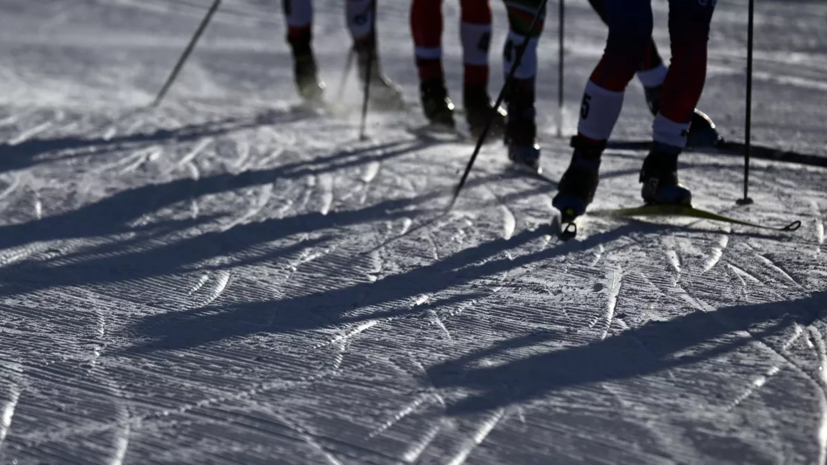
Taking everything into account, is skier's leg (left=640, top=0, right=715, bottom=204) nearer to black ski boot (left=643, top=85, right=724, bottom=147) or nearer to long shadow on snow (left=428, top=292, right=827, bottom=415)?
black ski boot (left=643, top=85, right=724, bottom=147)

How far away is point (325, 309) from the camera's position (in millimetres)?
3334

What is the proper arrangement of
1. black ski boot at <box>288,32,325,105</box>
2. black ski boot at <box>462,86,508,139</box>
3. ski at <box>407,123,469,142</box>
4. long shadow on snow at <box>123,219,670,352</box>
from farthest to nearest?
black ski boot at <box>288,32,325,105</box> < ski at <box>407,123,469,142</box> < black ski boot at <box>462,86,508,139</box> < long shadow on snow at <box>123,219,670,352</box>

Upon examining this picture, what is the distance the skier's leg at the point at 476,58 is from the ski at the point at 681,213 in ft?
6.80

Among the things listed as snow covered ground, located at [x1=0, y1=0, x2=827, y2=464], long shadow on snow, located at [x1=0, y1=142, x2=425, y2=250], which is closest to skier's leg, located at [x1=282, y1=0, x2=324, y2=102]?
snow covered ground, located at [x1=0, y1=0, x2=827, y2=464]

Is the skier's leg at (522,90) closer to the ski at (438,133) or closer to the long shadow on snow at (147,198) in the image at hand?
the long shadow on snow at (147,198)

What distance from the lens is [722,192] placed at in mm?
5012

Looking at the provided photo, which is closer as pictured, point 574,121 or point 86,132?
point 86,132

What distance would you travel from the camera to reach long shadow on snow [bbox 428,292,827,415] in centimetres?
271

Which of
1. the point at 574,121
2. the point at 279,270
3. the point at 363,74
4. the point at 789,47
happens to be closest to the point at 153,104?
the point at 363,74

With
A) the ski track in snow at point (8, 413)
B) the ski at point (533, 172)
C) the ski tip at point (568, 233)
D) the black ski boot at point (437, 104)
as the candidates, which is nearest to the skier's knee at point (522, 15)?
the ski at point (533, 172)

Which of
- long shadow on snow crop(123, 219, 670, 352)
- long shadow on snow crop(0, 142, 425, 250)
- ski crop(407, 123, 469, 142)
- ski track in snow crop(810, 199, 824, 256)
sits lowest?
long shadow on snow crop(123, 219, 670, 352)

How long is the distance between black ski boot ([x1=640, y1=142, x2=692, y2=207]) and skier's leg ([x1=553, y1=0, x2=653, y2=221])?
24 cm

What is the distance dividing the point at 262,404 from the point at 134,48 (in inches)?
319

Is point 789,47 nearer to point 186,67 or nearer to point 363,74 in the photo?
point 363,74
